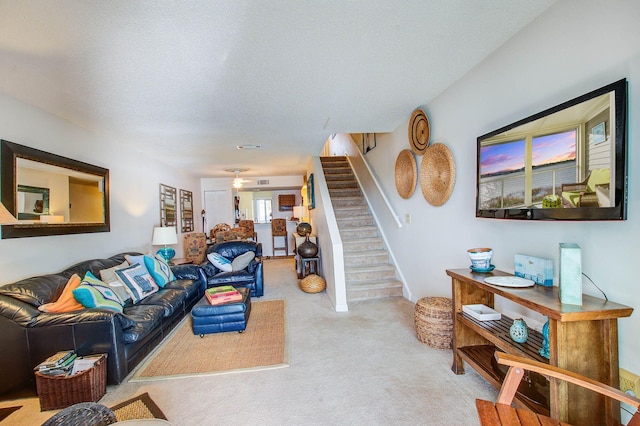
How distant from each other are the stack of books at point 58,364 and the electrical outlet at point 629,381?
329cm

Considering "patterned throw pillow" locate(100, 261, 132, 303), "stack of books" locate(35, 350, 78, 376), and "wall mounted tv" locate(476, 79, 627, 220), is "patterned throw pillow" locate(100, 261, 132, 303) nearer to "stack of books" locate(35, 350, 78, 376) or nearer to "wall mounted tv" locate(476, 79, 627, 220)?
"stack of books" locate(35, 350, 78, 376)

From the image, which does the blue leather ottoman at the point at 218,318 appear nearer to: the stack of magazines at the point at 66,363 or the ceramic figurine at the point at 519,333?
the stack of magazines at the point at 66,363

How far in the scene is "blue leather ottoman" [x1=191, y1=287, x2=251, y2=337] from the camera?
120 inches

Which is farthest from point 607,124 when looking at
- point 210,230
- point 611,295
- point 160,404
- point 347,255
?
point 210,230

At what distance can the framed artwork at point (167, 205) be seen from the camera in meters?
5.32

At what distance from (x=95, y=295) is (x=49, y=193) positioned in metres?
1.24

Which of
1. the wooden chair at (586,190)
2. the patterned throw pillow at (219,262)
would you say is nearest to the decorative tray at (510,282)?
the wooden chair at (586,190)

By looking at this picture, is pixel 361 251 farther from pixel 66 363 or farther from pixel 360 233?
pixel 66 363

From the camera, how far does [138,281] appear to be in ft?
10.4

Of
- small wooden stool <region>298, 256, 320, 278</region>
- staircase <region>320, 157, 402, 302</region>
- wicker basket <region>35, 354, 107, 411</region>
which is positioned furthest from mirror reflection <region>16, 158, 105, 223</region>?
staircase <region>320, 157, 402, 302</region>

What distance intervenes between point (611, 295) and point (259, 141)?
407cm

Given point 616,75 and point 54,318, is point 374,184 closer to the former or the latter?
point 616,75

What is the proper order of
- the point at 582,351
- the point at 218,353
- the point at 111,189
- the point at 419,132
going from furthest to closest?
the point at 111,189
the point at 419,132
the point at 218,353
the point at 582,351

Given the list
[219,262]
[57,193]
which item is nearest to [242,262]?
[219,262]
